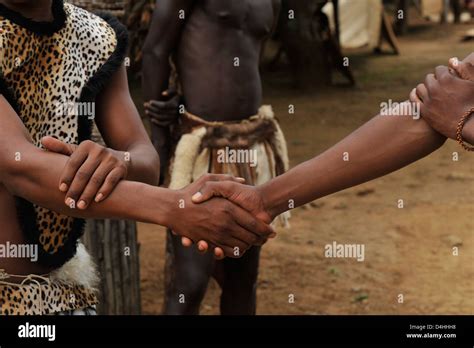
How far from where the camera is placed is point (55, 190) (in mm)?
2441

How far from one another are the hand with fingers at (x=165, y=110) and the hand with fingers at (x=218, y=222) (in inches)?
44.3

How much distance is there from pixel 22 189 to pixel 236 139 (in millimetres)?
1833

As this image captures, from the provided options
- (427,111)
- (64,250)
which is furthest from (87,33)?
(427,111)

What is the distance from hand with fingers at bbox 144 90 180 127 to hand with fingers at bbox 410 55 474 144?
162 cm

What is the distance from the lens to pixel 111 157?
2.53 meters

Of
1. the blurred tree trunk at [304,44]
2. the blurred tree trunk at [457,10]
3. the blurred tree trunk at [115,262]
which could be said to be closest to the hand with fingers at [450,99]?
the blurred tree trunk at [115,262]

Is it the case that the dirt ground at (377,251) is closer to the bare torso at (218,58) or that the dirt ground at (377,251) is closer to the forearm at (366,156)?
the bare torso at (218,58)

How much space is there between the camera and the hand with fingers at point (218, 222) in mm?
2898

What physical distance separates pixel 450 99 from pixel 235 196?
0.79 meters

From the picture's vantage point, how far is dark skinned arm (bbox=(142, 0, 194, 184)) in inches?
158

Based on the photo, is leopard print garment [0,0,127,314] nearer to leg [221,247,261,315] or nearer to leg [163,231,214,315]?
leg [163,231,214,315]

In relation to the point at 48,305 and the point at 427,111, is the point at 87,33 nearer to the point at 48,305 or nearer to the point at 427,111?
the point at 48,305

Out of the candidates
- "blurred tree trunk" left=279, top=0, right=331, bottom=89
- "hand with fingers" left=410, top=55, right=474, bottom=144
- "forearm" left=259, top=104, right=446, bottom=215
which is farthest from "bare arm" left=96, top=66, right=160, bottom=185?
"blurred tree trunk" left=279, top=0, right=331, bottom=89

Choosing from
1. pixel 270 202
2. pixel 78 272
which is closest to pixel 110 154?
pixel 78 272
